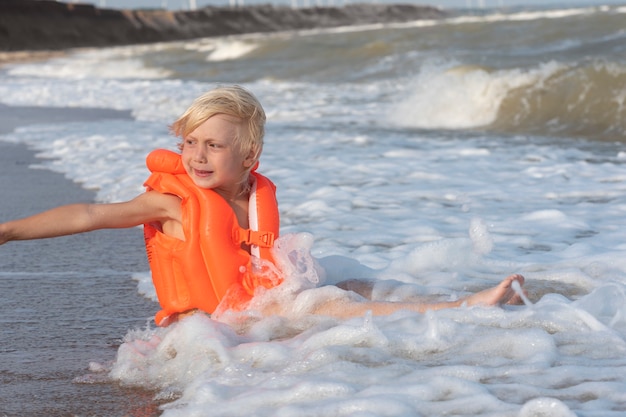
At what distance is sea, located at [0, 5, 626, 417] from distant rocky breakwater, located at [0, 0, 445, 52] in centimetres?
3911

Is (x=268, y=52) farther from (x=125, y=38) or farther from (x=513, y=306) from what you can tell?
(x=125, y=38)

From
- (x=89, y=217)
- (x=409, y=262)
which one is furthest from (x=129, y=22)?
(x=89, y=217)

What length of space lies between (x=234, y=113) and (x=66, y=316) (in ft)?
3.27

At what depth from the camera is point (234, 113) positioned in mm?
3193

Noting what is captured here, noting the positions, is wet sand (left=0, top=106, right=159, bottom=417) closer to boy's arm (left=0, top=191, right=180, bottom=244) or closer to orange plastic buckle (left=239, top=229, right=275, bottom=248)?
boy's arm (left=0, top=191, right=180, bottom=244)

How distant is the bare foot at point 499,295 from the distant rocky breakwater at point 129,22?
45143 mm

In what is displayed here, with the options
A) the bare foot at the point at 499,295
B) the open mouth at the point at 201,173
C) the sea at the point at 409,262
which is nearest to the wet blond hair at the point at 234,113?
the open mouth at the point at 201,173

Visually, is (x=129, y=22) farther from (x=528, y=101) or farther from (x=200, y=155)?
(x=200, y=155)

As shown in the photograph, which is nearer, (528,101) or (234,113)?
(234,113)

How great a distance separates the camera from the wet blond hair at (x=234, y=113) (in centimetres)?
317

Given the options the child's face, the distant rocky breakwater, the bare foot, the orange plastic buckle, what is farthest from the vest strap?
the distant rocky breakwater

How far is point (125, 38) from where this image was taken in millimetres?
54062

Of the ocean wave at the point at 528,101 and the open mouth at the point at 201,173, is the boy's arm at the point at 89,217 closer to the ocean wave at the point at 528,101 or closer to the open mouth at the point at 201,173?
the open mouth at the point at 201,173

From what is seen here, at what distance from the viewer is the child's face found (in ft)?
10.5
